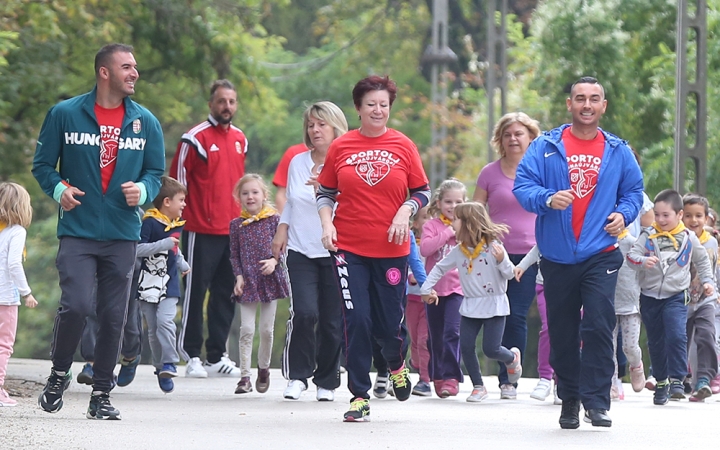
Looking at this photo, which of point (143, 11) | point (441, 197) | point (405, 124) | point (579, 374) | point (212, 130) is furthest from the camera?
point (405, 124)

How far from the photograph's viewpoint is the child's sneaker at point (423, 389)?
12344 millimetres

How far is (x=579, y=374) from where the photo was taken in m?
9.23

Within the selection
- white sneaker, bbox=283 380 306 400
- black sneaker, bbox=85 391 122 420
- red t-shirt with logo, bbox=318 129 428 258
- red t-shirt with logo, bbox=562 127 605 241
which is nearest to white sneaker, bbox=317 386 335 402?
white sneaker, bbox=283 380 306 400

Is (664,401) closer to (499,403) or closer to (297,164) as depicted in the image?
(499,403)

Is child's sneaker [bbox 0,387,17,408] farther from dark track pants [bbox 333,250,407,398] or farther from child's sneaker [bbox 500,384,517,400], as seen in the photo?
child's sneaker [bbox 500,384,517,400]

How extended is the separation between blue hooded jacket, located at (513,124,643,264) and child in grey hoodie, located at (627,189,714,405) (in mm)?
2939

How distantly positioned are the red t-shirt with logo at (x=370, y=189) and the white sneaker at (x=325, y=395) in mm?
1991

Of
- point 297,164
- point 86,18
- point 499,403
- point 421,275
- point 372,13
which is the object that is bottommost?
point 499,403

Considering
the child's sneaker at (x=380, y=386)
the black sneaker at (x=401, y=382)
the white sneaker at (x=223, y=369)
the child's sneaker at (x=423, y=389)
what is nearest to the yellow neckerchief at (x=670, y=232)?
the child's sneaker at (x=423, y=389)

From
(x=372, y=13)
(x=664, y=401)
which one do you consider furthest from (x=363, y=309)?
(x=372, y=13)

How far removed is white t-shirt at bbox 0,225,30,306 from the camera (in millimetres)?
10781

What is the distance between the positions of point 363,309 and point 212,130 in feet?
13.8

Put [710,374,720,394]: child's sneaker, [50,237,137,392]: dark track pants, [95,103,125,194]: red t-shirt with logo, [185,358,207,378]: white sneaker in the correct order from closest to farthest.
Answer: [50,237,137,392]: dark track pants
[95,103,125,194]: red t-shirt with logo
[710,374,720,394]: child's sneaker
[185,358,207,378]: white sneaker

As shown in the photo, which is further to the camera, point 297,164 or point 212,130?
point 212,130
